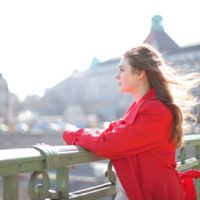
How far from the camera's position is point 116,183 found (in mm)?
2180

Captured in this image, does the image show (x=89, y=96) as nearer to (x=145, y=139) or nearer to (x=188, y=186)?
(x=188, y=186)

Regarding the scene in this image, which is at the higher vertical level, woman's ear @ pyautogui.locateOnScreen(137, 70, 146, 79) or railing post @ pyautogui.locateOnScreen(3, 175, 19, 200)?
woman's ear @ pyautogui.locateOnScreen(137, 70, 146, 79)

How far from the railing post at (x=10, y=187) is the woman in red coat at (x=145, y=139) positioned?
0.49m

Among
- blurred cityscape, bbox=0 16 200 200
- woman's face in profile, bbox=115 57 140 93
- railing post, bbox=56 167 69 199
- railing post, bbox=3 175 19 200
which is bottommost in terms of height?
blurred cityscape, bbox=0 16 200 200

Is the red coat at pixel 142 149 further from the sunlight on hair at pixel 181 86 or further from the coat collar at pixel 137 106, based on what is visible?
the sunlight on hair at pixel 181 86

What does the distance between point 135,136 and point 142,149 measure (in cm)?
7

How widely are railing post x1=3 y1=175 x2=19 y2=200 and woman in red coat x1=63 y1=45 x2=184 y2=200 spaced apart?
0.49 meters

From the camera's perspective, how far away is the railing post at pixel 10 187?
5.10 ft

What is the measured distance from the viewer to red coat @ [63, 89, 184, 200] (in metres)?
1.94

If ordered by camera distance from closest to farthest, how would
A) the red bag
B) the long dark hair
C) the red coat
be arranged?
the red coat → the long dark hair → the red bag

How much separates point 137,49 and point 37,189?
Answer: 2.78 feet

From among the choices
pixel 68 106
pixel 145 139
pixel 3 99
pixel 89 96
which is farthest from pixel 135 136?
pixel 68 106

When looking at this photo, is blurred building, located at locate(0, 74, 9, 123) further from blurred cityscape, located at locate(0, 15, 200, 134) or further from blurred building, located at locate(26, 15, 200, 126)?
blurred building, located at locate(26, 15, 200, 126)

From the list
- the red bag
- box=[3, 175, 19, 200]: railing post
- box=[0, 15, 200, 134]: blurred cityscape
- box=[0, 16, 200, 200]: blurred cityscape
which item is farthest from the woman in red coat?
box=[0, 15, 200, 134]: blurred cityscape
